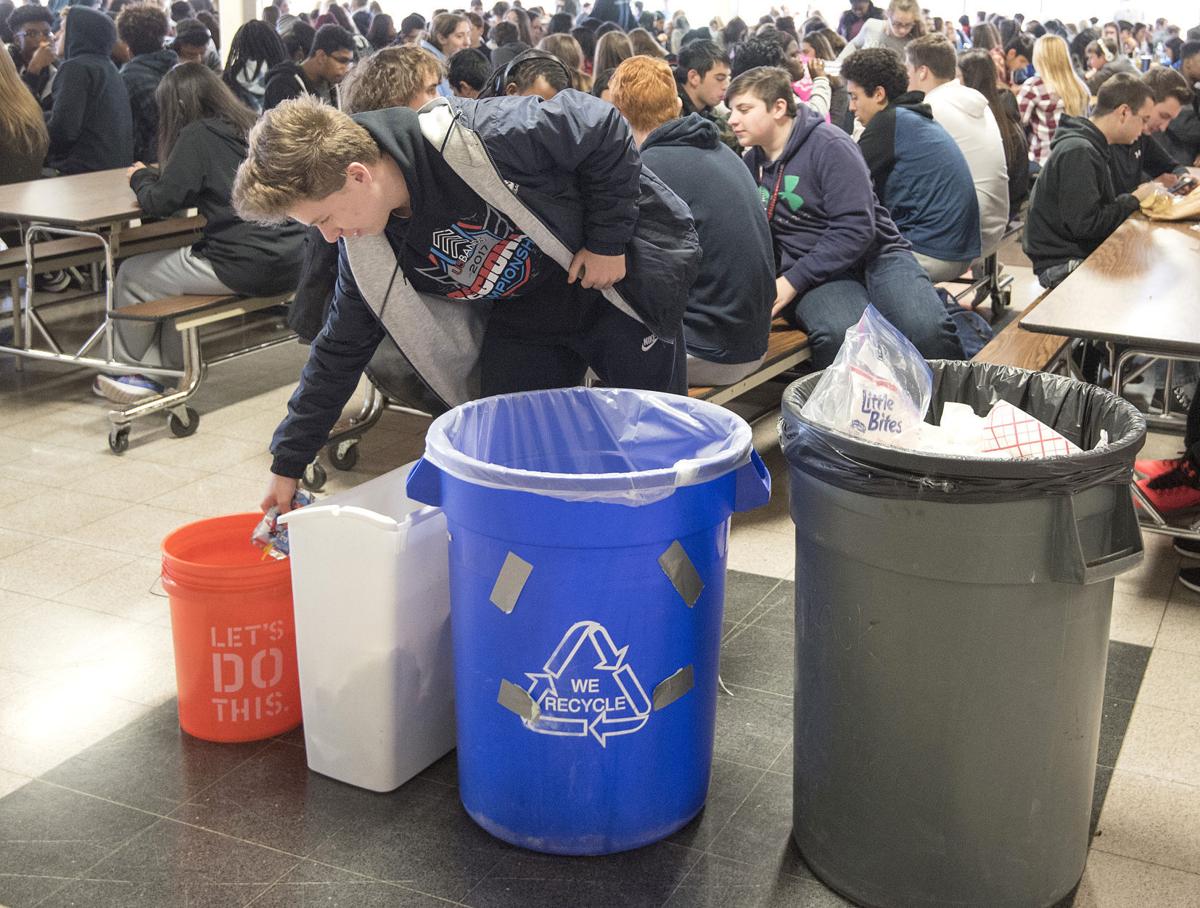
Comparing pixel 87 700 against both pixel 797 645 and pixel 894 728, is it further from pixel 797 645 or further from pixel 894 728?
pixel 894 728

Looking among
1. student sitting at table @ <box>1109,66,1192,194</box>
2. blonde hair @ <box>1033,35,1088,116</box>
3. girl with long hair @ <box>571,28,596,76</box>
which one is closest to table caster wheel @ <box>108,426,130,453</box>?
student sitting at table @ <box>1109,66,1192,194</box>

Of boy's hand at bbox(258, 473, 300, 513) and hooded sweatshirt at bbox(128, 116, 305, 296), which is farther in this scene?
hooded sweatshirt at bbox(128, 116, 305, 296)

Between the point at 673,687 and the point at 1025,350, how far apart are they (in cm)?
220

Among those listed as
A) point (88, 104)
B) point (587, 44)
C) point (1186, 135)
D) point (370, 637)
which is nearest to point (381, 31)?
point (587, 44)

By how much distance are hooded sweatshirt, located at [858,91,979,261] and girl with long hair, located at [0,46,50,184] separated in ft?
11.5

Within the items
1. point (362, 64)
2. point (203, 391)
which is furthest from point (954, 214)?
point (203, 391)

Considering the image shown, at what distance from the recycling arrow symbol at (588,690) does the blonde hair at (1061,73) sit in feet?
19.4

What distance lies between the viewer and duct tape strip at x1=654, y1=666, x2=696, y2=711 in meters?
2.03

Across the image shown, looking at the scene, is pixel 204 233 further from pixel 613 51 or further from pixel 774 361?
pixel 613 51

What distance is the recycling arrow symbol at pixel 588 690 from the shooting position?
1956 millimetres

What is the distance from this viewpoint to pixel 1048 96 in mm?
7320

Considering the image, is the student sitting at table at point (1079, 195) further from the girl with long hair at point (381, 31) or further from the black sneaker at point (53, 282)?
the girl with long hair at point (381, 31)

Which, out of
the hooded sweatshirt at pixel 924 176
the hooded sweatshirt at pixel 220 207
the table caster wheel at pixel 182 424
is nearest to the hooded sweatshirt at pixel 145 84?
the hooded sweatshirt at pixel 220 207

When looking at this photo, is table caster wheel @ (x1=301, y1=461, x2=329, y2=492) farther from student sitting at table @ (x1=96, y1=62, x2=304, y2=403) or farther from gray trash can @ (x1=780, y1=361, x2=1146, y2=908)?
gray trash can @ (x1=780, y1=361, x2=1146, y2=908)
